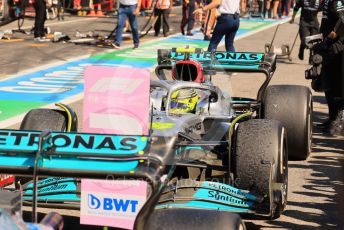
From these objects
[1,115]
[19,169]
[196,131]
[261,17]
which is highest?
[19,169]

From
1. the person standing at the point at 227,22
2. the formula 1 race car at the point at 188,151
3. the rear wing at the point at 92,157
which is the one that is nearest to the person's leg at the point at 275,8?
the person standing at the point at 227,22

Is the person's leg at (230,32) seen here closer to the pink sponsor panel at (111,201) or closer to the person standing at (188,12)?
the person standing at (188,12)

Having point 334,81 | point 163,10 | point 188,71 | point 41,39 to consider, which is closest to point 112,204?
point 188,71

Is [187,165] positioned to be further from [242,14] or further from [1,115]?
[242,14]

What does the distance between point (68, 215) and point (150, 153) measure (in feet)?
8.81

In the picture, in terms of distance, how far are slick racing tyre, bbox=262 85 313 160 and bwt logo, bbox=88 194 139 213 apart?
3.73m

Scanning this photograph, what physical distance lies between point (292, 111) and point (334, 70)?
2351 millimetres

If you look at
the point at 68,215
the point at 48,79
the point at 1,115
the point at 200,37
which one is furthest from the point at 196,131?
the point at 200,37

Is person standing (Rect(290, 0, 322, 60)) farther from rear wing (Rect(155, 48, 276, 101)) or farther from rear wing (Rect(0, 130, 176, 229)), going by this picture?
rear wing (Rect(0, 130, 176, 229))

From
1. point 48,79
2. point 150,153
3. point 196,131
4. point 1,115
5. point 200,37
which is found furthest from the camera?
point 200,37

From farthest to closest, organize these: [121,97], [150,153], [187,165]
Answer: [187,165], [121,97], [150,153]

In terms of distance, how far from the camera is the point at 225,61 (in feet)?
28.2

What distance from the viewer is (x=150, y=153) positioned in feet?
10.8

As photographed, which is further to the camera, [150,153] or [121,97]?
[121,97]
